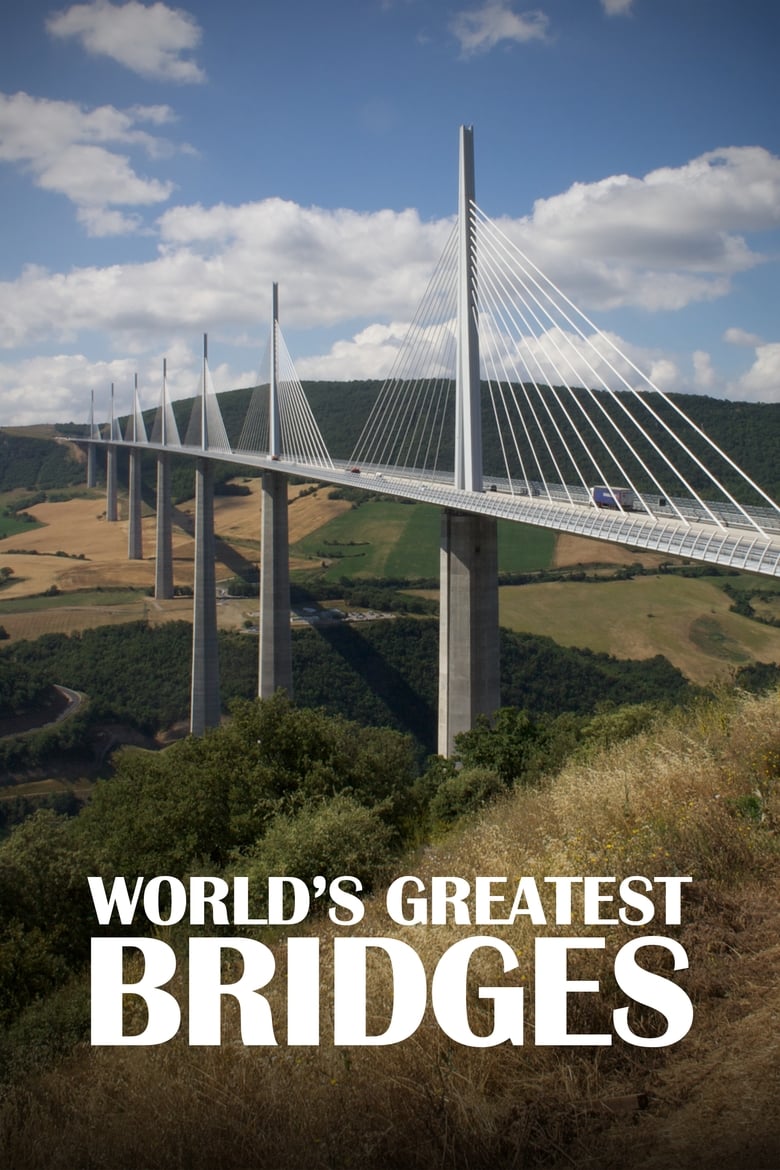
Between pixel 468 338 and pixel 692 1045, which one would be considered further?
pixel 468 338

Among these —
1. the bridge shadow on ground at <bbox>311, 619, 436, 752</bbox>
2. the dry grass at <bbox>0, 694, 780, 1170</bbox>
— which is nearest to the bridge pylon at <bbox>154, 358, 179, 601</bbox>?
the bridge shadow on ground at <bbox>311, 619, 436, 752</bbox>

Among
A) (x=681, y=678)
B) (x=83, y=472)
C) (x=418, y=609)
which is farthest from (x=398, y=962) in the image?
(x=83, y=472)

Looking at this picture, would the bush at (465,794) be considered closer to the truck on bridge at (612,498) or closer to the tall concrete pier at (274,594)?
the truck on bridge at (612,498)

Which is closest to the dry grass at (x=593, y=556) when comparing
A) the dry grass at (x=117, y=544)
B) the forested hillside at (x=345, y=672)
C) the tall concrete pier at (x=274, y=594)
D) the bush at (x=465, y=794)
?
the forested hillside at (x=345, y=672)

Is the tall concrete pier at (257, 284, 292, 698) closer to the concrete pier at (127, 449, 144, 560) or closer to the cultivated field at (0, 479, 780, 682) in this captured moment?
the cultivated field at (0, 479, 780, 682)

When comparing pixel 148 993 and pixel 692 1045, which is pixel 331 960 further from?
pixel 692 1045

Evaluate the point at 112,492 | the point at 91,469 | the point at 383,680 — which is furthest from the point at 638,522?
the point at 91,469

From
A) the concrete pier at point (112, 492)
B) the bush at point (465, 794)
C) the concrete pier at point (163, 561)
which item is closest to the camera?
the bush at point (465, 794)

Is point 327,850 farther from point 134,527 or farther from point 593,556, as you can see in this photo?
point 134,527
